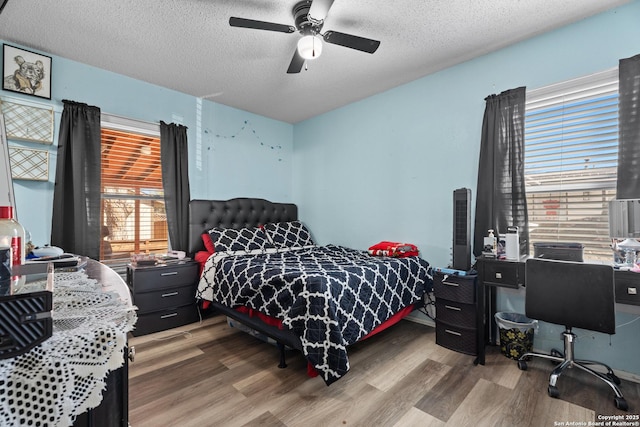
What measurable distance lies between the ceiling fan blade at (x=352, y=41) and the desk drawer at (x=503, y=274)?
71.9 inches

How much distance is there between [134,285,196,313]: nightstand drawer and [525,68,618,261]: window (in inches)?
130

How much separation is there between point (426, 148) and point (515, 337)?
191cm

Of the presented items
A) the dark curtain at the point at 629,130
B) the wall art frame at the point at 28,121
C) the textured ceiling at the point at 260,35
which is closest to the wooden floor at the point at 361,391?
the dark curtain at the point at 629,130

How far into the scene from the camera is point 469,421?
64.9 inches

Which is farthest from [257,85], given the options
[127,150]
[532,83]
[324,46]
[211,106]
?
[532,83]

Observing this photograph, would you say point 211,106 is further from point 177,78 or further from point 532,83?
point 532,83

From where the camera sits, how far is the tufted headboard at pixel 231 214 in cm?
353

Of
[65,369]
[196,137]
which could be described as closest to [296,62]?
[196,137]

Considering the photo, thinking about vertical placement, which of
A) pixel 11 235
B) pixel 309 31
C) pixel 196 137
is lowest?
pixel 11 235

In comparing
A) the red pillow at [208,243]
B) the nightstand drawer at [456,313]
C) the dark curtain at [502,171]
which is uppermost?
the dark curtain at [502,171]

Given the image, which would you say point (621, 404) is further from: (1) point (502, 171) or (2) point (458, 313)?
(1) point (502, 171)

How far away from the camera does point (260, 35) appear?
95.7 inches

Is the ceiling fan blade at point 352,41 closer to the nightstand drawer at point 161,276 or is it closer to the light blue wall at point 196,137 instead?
the light blue wall at point 196,137

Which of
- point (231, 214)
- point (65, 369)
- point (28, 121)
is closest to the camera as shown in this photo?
point (65, 369)
